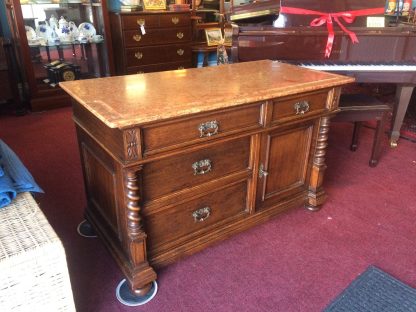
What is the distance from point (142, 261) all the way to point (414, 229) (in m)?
1.40

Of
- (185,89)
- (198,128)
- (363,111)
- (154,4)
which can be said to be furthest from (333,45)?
(154,4)

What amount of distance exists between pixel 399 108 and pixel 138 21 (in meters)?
2.60

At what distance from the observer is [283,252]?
67.6 inches

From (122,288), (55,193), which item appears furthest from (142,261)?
(55,193)

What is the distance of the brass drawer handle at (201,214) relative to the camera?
1553 mm

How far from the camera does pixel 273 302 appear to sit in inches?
56.9

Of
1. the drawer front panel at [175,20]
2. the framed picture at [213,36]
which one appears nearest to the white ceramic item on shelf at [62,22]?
the drawer front panel at [175,20]

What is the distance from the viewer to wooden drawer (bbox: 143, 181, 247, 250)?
146cm

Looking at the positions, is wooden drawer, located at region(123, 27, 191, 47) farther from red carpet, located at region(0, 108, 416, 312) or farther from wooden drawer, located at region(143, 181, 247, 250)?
wooden drawer, located at region(143, 181, 247, 250)

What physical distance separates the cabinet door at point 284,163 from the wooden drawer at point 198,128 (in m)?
0.15

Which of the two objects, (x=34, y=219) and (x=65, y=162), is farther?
(x=65, y=162)

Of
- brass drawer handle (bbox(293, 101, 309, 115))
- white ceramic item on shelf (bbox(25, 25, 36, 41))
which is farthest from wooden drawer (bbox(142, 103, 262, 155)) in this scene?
white ceramic item on shelf (bbox(25, 25, 36, 41))

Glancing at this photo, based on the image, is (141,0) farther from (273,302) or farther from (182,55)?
(273,302)

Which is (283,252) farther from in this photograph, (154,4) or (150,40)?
(154,4)
